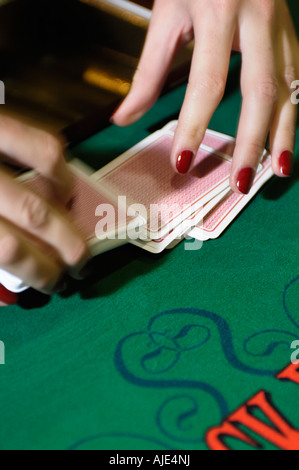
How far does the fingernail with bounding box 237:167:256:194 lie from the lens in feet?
4.02

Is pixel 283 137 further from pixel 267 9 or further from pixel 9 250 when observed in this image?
pixel 9 250

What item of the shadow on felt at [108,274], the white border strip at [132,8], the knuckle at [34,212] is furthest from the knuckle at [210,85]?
the white border strip at [132,8]

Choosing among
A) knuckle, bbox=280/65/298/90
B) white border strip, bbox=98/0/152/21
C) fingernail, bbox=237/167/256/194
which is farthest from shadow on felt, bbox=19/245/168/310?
white border strip, bbox=98/0/152/21

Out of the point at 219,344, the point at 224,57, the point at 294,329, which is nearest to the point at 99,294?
the point at 219,344

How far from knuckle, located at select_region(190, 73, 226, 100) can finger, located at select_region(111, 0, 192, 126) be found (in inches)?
5.7

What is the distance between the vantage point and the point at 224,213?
1229mm

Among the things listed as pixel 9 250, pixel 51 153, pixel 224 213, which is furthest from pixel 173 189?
pixel 9 250

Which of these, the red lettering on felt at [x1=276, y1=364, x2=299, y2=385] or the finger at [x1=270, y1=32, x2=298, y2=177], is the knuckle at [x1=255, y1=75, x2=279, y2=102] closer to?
the finger at [x1=270, y1=32, x2=298, y2=177]

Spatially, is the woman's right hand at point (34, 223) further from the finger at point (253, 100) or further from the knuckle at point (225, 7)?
the knuckle at point (225, 7)

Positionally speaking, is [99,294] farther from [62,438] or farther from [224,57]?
[224,57]

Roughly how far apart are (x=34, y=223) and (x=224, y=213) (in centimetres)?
44

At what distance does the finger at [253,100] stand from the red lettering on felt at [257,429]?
519 mm

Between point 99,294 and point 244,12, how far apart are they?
2.63 feet

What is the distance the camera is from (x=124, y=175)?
1.35 metres
